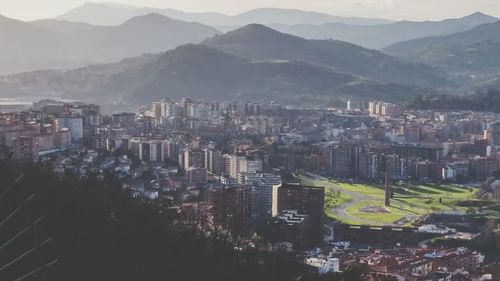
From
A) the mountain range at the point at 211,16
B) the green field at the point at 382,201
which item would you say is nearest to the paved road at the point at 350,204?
the green field at the point at 382,201

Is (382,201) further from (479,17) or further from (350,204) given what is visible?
(479,17)

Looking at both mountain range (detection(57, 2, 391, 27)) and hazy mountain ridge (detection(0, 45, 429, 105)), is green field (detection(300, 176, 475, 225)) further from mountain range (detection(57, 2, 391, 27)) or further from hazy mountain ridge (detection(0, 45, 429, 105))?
mountain range (detection(57, 2, 391, 27))

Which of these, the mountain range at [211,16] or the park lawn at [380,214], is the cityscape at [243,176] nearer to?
the park lawn at [380,214]

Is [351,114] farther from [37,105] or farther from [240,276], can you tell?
[240,276]

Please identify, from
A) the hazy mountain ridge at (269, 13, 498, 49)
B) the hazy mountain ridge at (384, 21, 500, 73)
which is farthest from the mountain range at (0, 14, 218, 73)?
the hazy mountain ridge at (269, 13, 498, 49)

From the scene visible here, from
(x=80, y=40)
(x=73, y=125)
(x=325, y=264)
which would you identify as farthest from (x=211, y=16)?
(x=325, y=264)

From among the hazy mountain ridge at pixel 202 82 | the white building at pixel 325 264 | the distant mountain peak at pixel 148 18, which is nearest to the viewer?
the white building at pixel 325 264
